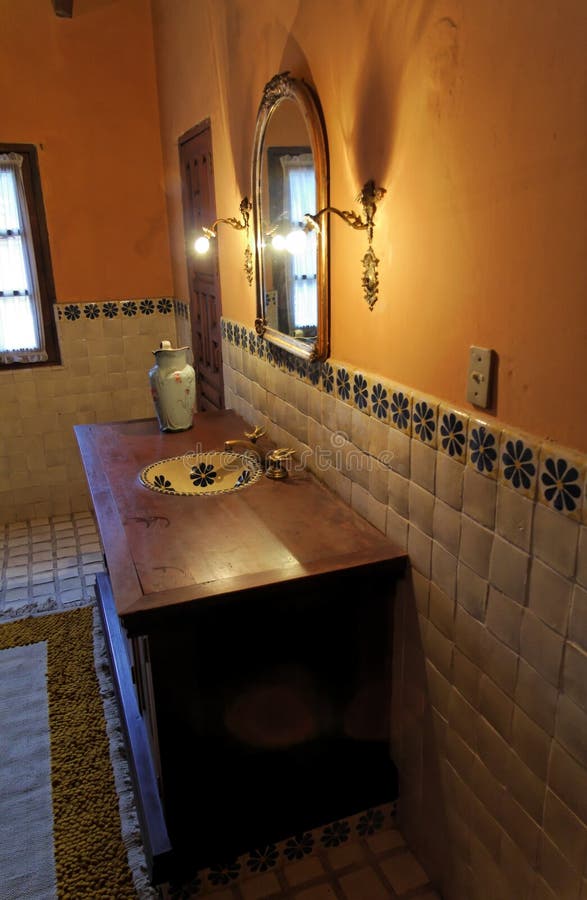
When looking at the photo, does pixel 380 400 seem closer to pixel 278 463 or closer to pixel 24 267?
pixel 278 463

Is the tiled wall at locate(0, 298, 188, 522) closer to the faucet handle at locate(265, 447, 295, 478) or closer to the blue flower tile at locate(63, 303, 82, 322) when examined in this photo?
the blue flower tile at locate(63, 303, 82, 322)

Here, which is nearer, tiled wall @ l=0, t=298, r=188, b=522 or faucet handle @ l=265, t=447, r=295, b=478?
faucet handle @ l=265, t=447, r=295, b=478

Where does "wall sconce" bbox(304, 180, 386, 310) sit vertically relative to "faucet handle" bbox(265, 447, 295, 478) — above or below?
above

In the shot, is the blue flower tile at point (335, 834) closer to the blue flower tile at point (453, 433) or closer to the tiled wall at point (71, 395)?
the blue flower tile at point (453, 433)

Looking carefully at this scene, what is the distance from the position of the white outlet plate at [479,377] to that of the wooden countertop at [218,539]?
483mm

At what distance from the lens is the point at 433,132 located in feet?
4.43

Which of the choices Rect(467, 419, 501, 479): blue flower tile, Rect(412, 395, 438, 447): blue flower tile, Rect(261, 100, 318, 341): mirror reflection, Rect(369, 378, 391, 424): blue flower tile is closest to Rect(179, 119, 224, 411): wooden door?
Rect(261, 100, 318, 341): mirror reflection

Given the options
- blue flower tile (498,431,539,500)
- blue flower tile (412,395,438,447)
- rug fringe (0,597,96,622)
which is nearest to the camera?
blue flower tile (498,431,539,500)

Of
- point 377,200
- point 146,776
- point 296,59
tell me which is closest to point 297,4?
point 296,59

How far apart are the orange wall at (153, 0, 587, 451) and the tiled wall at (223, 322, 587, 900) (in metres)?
0.10

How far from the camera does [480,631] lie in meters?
1.37

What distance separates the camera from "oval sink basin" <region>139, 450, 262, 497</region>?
2.27 m

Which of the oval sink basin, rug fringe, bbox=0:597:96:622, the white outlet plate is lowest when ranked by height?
rug fringe, bbox=0:597:96:622

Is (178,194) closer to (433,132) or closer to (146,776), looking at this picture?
(433,132)
